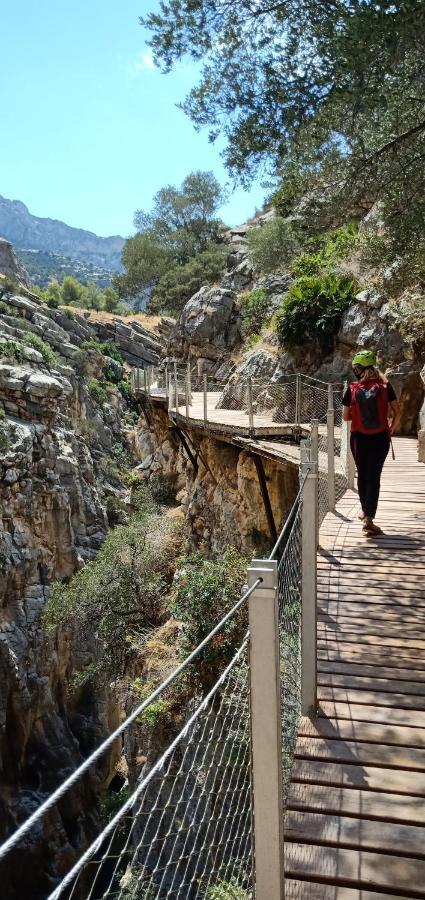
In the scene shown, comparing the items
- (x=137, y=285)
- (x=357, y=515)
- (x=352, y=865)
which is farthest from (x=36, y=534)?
(x=137, y=285)

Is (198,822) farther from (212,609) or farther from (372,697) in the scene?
(212,609)

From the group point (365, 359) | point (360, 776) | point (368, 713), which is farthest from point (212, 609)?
point (360, 776)

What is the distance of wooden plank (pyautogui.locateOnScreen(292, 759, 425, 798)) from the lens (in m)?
2.71

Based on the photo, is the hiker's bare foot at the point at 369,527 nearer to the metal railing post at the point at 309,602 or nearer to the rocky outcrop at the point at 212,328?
the metal railing post at the point at 309,602

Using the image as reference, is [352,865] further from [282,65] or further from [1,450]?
[1,450]

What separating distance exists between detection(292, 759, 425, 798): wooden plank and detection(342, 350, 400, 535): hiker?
3025 millimetres

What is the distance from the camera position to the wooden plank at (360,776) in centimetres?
271

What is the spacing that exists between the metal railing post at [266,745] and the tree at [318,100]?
4397 mm

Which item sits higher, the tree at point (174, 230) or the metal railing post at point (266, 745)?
the tree at point (174, 230)

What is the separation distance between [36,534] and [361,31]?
1945cm

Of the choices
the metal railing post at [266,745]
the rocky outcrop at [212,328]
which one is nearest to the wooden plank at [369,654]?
the metal railing post at [266,745]

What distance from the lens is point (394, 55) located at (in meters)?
4.35

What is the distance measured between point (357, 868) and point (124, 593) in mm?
11525

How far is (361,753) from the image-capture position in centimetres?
295
